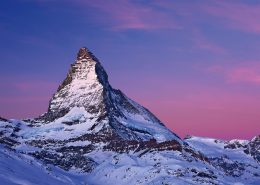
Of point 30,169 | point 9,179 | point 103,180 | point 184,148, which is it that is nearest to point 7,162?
point 30,169

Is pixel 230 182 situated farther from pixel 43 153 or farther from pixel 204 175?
pixel 43 153

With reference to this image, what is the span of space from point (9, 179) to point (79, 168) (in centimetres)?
11888

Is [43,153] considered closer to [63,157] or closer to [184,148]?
[63,157]

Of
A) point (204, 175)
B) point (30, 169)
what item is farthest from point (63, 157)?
point (30, 169)

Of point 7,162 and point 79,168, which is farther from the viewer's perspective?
point 79,168

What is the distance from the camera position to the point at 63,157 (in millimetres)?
182625

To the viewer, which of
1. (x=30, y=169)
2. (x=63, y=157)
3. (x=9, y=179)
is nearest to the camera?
(x=9, y=179)

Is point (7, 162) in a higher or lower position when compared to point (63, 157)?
lower

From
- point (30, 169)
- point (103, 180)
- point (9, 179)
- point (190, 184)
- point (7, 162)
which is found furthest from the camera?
point (103, 180)

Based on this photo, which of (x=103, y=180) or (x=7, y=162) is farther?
(x=103, y=180)

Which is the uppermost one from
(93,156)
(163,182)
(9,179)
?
(93,156)

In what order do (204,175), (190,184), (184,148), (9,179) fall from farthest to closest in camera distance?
(184,148)
(204,175)
(190,184)
(9,179)

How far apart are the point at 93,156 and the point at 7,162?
123 m

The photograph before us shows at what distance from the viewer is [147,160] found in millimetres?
150625
